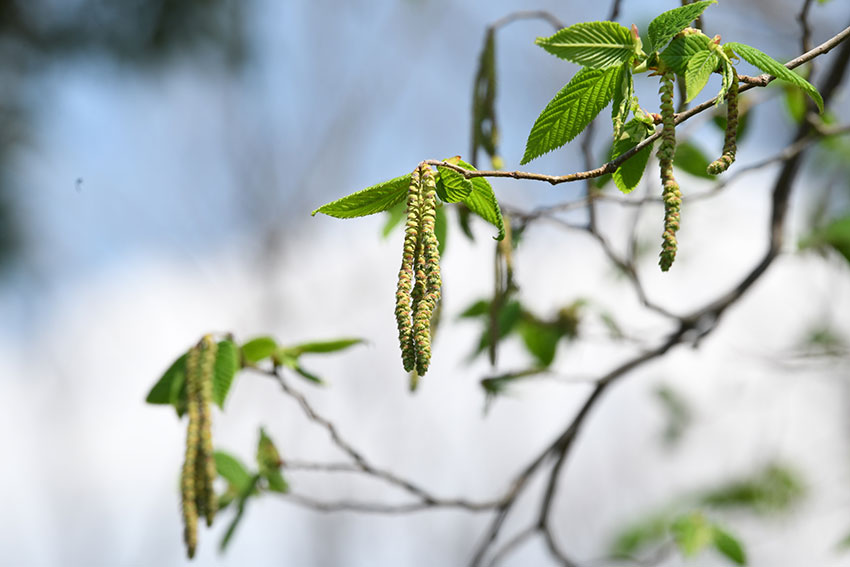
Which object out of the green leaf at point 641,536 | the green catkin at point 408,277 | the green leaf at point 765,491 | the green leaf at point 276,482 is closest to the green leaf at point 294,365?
the green leaf at point 276,482

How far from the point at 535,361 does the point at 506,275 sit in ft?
1.73

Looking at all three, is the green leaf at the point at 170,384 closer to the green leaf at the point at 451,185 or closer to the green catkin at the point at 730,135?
the green leaf at the point at 451,185

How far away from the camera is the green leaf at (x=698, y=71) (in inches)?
27.9

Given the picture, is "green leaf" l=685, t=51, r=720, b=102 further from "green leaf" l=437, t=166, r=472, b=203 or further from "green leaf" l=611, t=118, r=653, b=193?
"green leaf" l=437, t=166, r=472, b=203

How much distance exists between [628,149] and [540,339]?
3.87 ft

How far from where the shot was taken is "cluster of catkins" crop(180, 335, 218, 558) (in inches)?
43.3

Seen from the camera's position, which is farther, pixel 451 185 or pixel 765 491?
pixel 765 491

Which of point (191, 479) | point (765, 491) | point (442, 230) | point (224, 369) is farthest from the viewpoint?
point (765, 491)

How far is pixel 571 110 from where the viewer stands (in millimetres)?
769

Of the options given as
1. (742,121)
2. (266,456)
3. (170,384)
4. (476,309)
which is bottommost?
(266,456)

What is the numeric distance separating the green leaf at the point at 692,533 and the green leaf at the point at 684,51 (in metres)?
1.38

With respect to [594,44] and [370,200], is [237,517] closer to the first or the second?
[370,200]

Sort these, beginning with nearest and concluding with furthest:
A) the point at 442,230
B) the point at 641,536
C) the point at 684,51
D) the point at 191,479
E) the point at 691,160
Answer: the point at 684,51 → the point at 191,479 → the point at 442,230 → the point at 691,160 → the point at 641,536

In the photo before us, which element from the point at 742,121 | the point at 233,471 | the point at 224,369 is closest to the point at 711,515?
the point at 742,121
